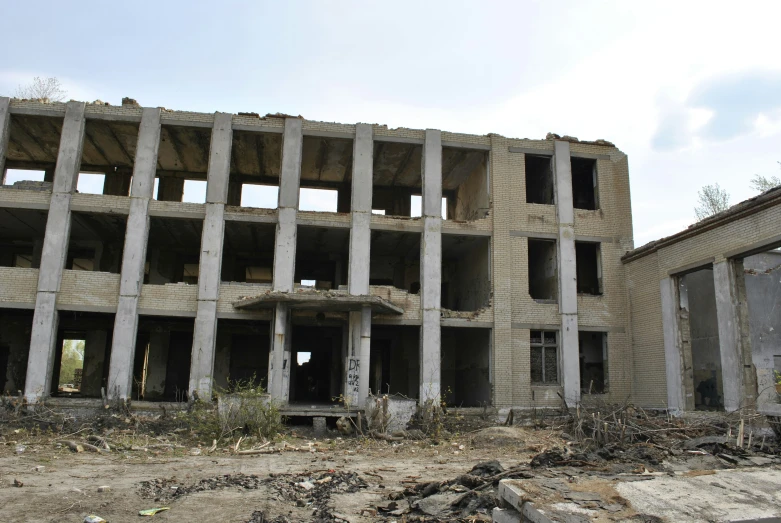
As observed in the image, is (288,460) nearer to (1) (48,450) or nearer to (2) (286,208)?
(1) (48,450)

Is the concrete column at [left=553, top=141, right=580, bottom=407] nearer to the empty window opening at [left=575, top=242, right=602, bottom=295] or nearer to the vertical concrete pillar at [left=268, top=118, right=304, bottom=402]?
the empty window opening at [left=575, top=242, right=602, bottom=295]

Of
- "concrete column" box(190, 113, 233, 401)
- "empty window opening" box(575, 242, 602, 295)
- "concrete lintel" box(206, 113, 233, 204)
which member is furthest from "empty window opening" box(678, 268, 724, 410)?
"concrete lintel" box(206, 113, 233, 204)

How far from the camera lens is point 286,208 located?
17922 mm

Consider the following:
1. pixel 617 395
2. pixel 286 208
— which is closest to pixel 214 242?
pixel 286 208

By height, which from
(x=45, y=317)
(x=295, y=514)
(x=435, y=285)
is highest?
(x=435, y=285)

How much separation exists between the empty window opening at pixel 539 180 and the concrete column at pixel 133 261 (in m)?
12.4

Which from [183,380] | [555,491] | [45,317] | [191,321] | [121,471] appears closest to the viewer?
[555,491]

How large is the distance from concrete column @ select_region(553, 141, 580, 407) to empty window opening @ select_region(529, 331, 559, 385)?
0.28 meters

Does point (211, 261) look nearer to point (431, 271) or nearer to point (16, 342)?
point (431, 271)

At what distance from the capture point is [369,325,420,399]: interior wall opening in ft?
72.2

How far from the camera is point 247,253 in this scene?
2238cm

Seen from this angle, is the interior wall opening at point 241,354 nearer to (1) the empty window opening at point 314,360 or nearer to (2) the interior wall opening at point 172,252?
(1) the empty window opening at point 314,360

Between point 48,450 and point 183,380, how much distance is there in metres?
10.0

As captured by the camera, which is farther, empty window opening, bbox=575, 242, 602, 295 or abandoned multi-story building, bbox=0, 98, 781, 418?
empty window opening, bbox=575, 242, 602, 295
